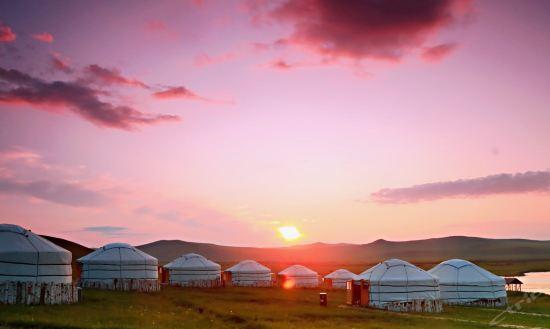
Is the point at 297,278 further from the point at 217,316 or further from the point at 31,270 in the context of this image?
the point at 31,270

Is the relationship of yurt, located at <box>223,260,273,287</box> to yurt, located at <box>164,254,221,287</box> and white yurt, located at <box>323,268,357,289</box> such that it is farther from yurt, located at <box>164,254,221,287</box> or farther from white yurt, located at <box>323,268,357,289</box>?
white yurt, located at <box>323,268,357,289</box>

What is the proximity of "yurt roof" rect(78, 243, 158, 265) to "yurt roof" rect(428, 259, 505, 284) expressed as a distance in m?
22.5

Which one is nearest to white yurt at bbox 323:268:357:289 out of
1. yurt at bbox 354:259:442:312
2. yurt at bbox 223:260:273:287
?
yurt at bbox 223:260:273:287

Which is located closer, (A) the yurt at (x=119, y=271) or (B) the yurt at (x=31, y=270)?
(B) the yurt at (x=31, y=270)

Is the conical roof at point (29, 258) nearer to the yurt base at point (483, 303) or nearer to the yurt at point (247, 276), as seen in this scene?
the yurt base at point (483, 303)

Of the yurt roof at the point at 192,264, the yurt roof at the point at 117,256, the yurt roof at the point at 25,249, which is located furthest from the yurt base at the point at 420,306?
the yurt roof at the point at 192,264

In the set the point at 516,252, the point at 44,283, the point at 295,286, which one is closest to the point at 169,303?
the point at 44,283

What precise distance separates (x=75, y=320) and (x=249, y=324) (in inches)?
295

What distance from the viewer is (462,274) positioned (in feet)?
143

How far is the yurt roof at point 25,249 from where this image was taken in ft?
93.2

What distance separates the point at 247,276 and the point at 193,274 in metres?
7.64

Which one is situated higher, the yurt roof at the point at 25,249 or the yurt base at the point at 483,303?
the yurt roof at the point at 25,249

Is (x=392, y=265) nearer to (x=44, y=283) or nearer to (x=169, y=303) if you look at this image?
(x=169, y=303)

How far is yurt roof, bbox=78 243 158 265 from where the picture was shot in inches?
1721
